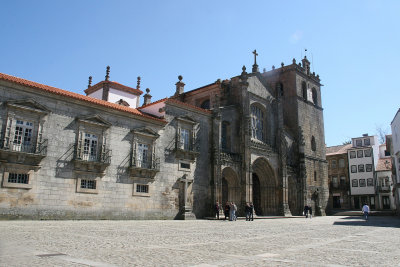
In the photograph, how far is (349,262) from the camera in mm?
6816

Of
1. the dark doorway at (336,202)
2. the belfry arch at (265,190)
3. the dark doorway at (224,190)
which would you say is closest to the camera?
the dark doorway at (224,190)

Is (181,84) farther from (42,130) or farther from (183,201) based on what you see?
(42,130)

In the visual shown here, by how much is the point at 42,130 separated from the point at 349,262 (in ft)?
56.3

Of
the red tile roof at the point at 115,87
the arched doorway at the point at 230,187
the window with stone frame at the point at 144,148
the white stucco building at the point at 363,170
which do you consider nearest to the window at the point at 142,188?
the window with stone frame at the point at 144,148

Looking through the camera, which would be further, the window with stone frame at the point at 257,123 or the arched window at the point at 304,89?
the arched window at the point at 304,89

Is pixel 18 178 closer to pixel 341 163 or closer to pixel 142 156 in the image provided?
pixel 142 156

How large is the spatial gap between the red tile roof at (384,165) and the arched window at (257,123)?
106 ft

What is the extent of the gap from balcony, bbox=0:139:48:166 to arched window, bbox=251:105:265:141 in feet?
65.9

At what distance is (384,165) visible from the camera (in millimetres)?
57031

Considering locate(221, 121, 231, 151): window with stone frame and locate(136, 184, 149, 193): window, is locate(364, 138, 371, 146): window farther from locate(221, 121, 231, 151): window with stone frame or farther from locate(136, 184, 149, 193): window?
locate(136, 184, 149, 193): window

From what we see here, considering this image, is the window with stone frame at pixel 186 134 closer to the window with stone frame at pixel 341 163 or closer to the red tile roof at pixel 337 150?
the window with stone frame at pixel 341 163

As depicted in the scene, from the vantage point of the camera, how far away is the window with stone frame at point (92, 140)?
20.4m

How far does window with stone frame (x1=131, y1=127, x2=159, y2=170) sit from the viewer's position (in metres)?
23.0

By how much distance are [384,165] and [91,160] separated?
52.4 metres
